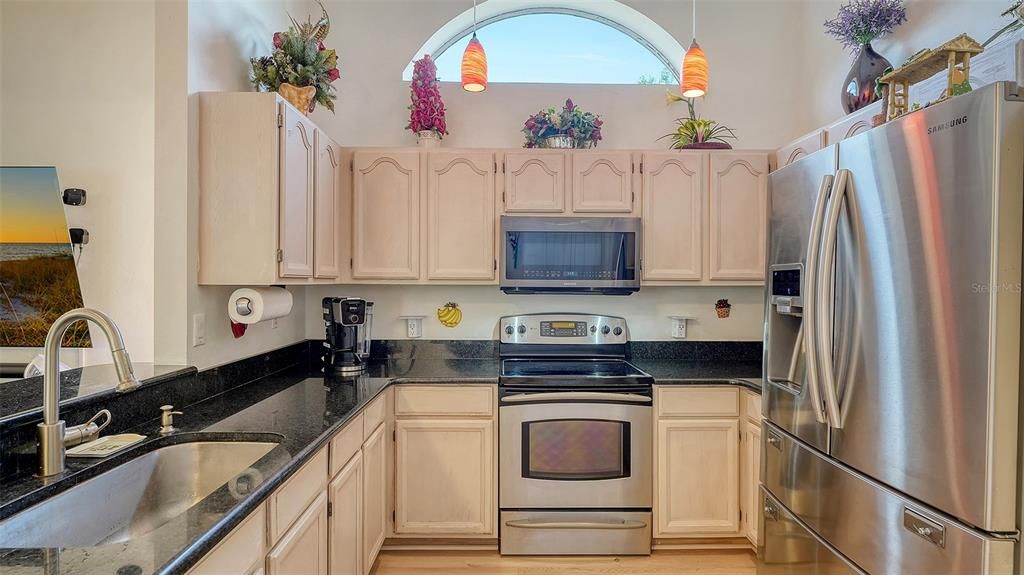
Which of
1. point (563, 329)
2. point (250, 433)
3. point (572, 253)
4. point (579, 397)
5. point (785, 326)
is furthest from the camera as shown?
point (563, 329)

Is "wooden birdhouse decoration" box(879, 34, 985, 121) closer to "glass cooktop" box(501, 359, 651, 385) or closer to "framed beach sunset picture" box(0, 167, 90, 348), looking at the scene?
"glass cooktop" box(501, 359, 651, 385)

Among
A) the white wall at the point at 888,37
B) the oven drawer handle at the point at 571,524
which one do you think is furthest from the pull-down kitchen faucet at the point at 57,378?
the white wall at the point at 888,37

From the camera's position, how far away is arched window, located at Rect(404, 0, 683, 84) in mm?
3188

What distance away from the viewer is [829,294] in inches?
54.8

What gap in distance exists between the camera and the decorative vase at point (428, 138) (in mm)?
2797

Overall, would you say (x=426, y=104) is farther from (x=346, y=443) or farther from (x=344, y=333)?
(x=346, y=443)

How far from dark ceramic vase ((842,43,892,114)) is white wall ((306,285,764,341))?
1.12 meters

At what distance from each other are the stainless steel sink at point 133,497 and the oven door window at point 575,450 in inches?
50.5

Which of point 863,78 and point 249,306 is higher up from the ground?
point 863,78

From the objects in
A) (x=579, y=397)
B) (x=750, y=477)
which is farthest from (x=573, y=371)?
(x=750, y=477)

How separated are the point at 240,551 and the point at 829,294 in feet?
5.11

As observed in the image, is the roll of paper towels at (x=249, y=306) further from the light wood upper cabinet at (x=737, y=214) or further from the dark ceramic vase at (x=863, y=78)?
the dark ceramic vase at (x=863, y=78)

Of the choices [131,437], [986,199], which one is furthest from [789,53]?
[131,437]

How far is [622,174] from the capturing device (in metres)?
2.76
